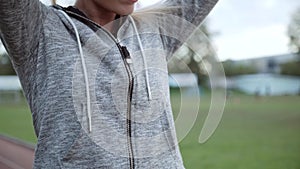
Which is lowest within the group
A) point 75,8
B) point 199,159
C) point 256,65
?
point 199,159

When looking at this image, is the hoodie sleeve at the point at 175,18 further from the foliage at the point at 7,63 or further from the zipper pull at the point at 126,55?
the foliage at the point at 7,63

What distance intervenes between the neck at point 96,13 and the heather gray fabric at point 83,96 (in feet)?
0.08

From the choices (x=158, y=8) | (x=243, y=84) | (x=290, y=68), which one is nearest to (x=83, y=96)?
(x=158, y=8)

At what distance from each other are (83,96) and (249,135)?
25.1 ft

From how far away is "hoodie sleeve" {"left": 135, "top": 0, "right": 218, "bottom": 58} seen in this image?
0.50m

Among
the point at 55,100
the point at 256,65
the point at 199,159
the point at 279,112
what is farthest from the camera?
the point at 279,112

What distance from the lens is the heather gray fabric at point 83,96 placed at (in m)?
0.40

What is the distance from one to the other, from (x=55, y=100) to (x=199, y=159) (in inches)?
224

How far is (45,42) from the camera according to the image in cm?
41

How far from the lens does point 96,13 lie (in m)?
0.47

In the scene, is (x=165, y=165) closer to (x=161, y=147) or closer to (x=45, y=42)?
(x=161, y=147)

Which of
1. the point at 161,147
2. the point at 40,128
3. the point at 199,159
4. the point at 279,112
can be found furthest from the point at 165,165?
the point at 279,112

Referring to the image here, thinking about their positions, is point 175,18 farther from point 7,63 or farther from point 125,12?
point 7,63

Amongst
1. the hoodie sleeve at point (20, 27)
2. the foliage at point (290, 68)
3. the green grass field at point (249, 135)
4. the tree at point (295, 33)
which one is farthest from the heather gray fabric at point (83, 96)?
the green grass field at point (249, 135)
